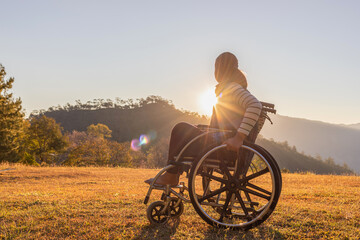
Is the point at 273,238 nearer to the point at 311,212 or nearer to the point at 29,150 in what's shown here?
the point at 311,212

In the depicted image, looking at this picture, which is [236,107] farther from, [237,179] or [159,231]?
[159,231]

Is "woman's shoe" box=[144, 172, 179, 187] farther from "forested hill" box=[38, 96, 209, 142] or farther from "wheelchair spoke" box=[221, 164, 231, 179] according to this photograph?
"forested hill" box=[38, 96, 209, 142]

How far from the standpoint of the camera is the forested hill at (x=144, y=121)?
112 metres

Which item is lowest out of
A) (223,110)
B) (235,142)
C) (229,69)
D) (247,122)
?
(235,142)

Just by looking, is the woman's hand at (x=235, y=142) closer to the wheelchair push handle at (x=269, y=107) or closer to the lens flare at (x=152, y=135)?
the wheelchair push handle at (x=269, y=107)

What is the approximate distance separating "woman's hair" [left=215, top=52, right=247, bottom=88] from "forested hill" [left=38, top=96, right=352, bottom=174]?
10826cm

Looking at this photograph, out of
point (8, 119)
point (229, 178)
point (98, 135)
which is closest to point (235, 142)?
point (229, 178)

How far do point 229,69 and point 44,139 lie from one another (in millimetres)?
49512

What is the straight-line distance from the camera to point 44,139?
46.4 m

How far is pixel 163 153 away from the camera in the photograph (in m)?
63.1

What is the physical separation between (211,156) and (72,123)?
117 metres

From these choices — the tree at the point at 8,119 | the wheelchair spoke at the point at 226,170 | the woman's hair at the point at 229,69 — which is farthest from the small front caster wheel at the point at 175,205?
the tree at the point at 8,119

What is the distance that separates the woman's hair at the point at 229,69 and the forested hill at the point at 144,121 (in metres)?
108

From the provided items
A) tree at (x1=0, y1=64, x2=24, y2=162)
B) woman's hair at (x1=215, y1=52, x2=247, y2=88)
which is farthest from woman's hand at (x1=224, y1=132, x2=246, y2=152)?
tree at (x1=0, y1=64, x2=24, y2=162)
